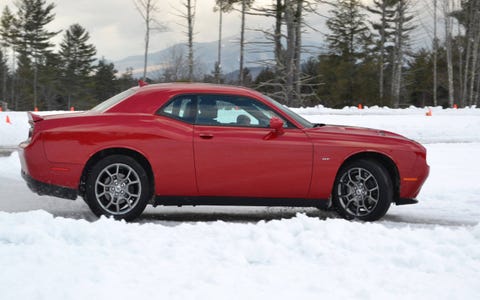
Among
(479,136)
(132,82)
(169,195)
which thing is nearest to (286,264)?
(169,195)

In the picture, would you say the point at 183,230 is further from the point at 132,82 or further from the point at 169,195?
the point at 132,82

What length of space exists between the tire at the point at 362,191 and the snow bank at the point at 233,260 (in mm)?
1235

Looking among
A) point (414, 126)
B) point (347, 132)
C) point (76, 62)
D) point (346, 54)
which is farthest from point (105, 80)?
point (347, 132)

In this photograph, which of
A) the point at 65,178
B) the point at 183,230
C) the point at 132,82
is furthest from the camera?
the point at 132,82

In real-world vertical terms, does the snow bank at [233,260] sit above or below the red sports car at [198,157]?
below

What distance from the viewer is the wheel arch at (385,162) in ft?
22.9

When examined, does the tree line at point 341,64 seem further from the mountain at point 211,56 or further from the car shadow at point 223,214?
the car shadow at point 223,214

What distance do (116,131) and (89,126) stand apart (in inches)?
11.7

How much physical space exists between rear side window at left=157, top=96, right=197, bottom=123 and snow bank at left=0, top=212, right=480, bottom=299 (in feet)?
4.90

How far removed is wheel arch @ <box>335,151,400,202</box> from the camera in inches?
275

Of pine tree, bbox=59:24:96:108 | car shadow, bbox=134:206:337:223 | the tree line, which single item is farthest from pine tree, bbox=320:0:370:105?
car shadow, bbox=134:206:337:223

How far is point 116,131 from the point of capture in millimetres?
6539

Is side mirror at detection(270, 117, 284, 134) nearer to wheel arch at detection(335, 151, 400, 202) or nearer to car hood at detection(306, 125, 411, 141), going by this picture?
car hood at detection(306, 125, 411, 141)

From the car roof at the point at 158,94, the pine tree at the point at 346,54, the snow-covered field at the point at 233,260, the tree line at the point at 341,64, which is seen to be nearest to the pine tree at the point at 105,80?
the tree line at the point at 341,64
